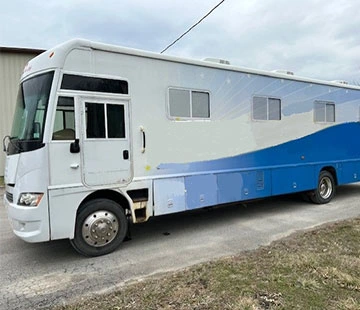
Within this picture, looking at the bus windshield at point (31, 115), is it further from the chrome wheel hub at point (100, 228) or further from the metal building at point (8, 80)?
the metal building at point (8, 80)

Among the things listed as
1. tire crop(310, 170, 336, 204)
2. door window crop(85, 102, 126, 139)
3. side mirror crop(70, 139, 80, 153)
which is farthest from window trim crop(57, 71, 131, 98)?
tire crop(310, 170, 336, 204)

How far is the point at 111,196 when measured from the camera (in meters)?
5.40

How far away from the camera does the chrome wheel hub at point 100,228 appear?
504cm

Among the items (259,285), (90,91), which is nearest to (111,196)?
(90,91)

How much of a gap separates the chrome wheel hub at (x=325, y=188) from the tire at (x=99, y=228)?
5.54m

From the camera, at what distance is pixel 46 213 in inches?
184

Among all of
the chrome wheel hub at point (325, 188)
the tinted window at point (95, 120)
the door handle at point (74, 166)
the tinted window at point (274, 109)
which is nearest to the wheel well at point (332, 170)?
the chrome wheel hub at point (325, 188)

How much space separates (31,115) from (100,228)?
6.27 feet

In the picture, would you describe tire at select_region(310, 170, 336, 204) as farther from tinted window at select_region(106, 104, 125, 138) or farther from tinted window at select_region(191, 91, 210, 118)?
tinted window at select_region(106, 104, 125, 138)

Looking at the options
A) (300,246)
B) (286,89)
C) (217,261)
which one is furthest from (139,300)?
(286,89)

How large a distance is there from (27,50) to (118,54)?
38.8ft

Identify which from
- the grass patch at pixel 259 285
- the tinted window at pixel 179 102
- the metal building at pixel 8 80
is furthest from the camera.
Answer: the metal building at pixel 8 80

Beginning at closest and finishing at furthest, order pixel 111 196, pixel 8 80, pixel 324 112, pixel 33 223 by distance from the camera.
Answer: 1. pixel 33 223
2. pixel 111 196
3. pixel 324 112
4. pixel 8 80

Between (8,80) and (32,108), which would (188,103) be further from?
(8,80)
